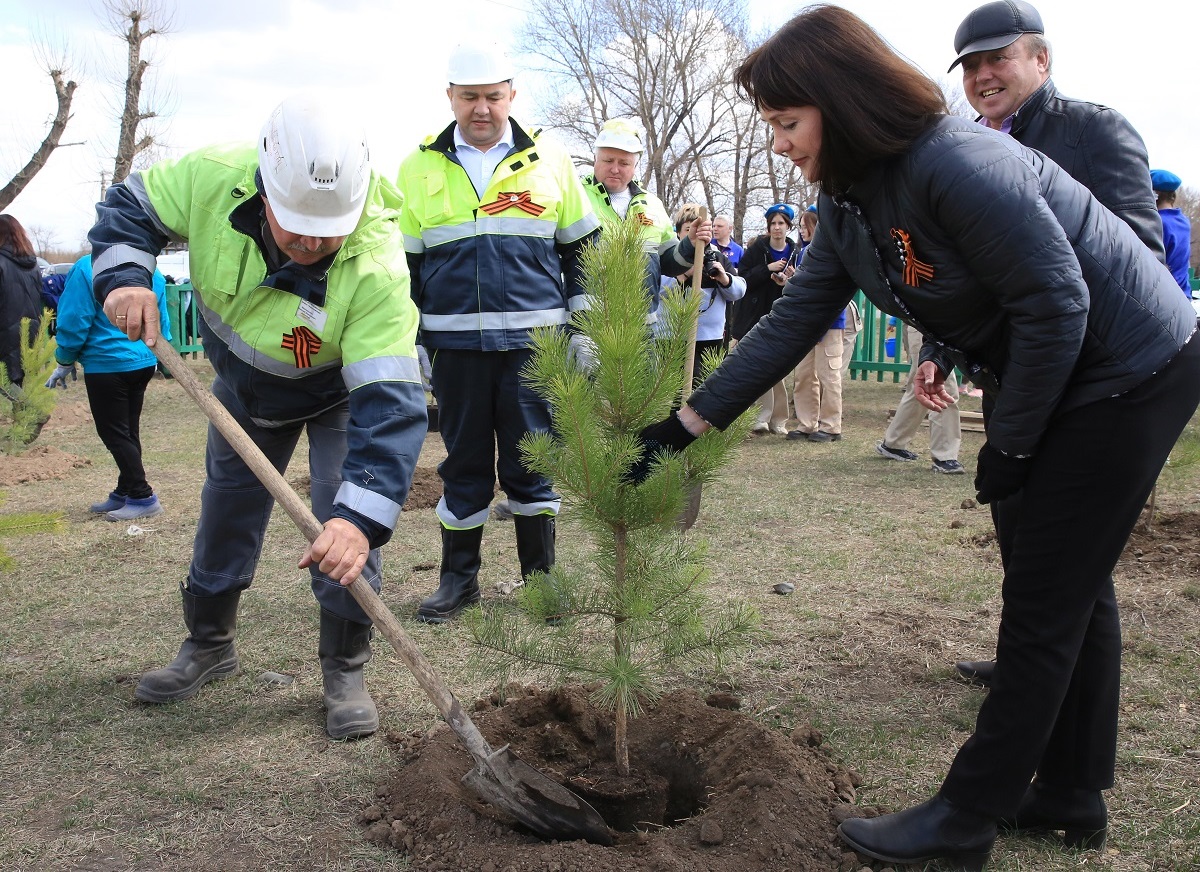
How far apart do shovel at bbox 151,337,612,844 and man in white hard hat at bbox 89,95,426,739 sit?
0.12 m

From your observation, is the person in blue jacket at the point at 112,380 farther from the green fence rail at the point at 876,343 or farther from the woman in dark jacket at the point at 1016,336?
the green fence rail at the point at 876,343

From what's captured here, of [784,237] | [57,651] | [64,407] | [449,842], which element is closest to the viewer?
[449,842]

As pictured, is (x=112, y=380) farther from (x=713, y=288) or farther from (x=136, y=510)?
(x=713, y=288)

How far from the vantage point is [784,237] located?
8.99 meters

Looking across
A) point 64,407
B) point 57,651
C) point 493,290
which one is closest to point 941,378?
point 493,290

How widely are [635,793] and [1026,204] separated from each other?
1.81m

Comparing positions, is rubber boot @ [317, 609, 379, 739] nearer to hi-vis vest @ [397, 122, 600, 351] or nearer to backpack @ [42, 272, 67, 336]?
hi-vis vest @ [397, 122, 600, 351]

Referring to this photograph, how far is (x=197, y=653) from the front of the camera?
3.38 metres

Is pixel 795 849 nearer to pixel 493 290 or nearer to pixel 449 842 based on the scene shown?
pixel 449 842

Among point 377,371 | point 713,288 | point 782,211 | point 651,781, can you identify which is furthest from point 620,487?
point 782,211

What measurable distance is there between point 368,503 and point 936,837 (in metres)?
1.61

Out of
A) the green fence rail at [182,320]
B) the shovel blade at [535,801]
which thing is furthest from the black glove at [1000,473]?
the green fence rail at [182,320]

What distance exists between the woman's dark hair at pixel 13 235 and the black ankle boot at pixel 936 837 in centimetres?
937

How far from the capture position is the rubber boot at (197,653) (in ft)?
10.8
